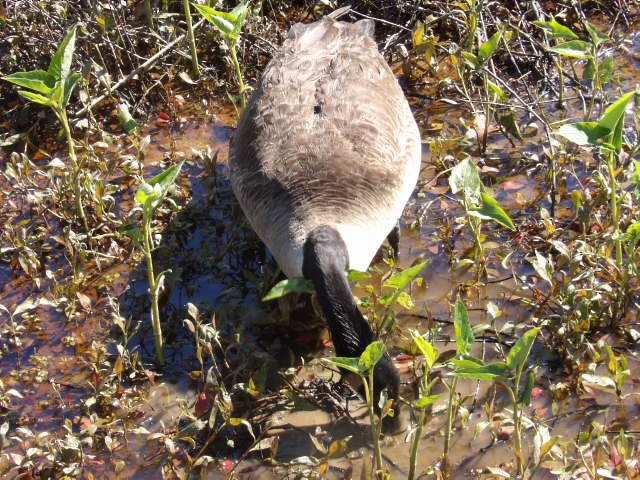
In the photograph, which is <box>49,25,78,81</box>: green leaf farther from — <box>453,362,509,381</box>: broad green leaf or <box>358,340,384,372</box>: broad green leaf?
<box>453,362,509,381</box>: broad green leaf

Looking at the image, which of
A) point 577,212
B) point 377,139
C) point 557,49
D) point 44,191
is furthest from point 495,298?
point 44,191

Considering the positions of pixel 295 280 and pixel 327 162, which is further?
pixel 327 162

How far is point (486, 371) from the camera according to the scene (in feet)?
10.9

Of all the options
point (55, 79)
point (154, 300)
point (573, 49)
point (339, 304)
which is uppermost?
point (55, 79)

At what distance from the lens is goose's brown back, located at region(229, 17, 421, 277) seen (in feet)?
→ 14.9

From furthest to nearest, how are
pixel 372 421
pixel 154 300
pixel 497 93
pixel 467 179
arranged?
pixel 497 93
pixel 467 179
pixel 154 300
pixel 372 421

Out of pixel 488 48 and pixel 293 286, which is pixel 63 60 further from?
pixel 488 48

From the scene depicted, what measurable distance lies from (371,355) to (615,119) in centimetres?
187

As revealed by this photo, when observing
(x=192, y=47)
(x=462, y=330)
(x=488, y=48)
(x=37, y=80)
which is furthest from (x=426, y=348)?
(x=192, y=47)

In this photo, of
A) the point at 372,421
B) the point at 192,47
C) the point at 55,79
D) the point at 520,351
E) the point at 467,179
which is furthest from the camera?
the point at 192,47

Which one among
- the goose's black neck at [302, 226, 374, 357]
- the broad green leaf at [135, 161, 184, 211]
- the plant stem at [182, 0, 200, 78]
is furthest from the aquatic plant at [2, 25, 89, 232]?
the goose's black neck at [302, 226, 374, 357]

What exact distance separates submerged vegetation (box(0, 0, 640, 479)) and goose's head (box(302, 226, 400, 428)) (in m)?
0.11

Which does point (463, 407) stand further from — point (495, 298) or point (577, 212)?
point (577, 212)

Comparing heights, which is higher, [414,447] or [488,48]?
[488,48]
